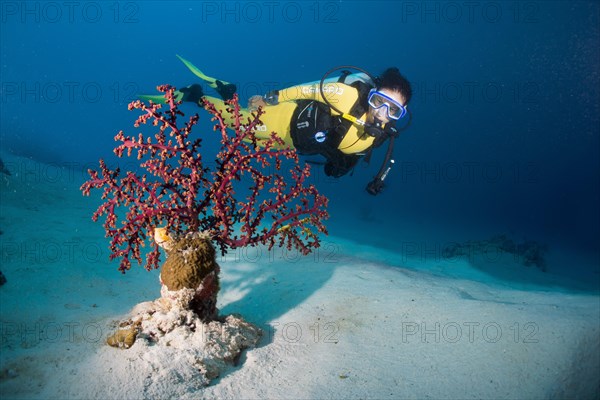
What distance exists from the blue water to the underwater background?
2.11ft

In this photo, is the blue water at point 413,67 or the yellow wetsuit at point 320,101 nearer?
the yellow wetsuit at point 320,101

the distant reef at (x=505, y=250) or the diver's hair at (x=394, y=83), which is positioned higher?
the diver's hair at (x=394, y=83)

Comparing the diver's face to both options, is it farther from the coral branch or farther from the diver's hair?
the coral branch

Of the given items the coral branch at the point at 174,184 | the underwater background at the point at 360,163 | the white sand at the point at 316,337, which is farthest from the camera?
the underwater background at the point at 360,163

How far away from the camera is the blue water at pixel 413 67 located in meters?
80.1

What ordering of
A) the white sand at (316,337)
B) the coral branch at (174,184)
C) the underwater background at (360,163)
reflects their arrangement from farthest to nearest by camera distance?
1. the underwater background at (360,163)
2. the coral branch at (174,184)
3. the white sand at (316,337)

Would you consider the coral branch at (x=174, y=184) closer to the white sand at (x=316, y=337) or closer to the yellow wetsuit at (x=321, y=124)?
the white sand at (x=316, y=337)

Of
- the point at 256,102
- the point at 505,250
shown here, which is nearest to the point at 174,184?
the point at 256,102

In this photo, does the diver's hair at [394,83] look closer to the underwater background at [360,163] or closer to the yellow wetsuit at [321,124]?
the yellow wetsuit at [321,124]

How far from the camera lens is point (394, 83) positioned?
19.3 feet

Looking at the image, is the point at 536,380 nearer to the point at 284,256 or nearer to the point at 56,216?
the point at 284,256

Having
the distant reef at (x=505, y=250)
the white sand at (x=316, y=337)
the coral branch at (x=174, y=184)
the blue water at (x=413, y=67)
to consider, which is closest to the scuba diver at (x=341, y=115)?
the white sand at (x=316, y=337)

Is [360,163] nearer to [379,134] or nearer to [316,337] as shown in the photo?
[379,134]

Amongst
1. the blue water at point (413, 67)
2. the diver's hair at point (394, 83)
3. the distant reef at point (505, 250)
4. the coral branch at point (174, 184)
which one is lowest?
the distant reef at point (505, 250)
